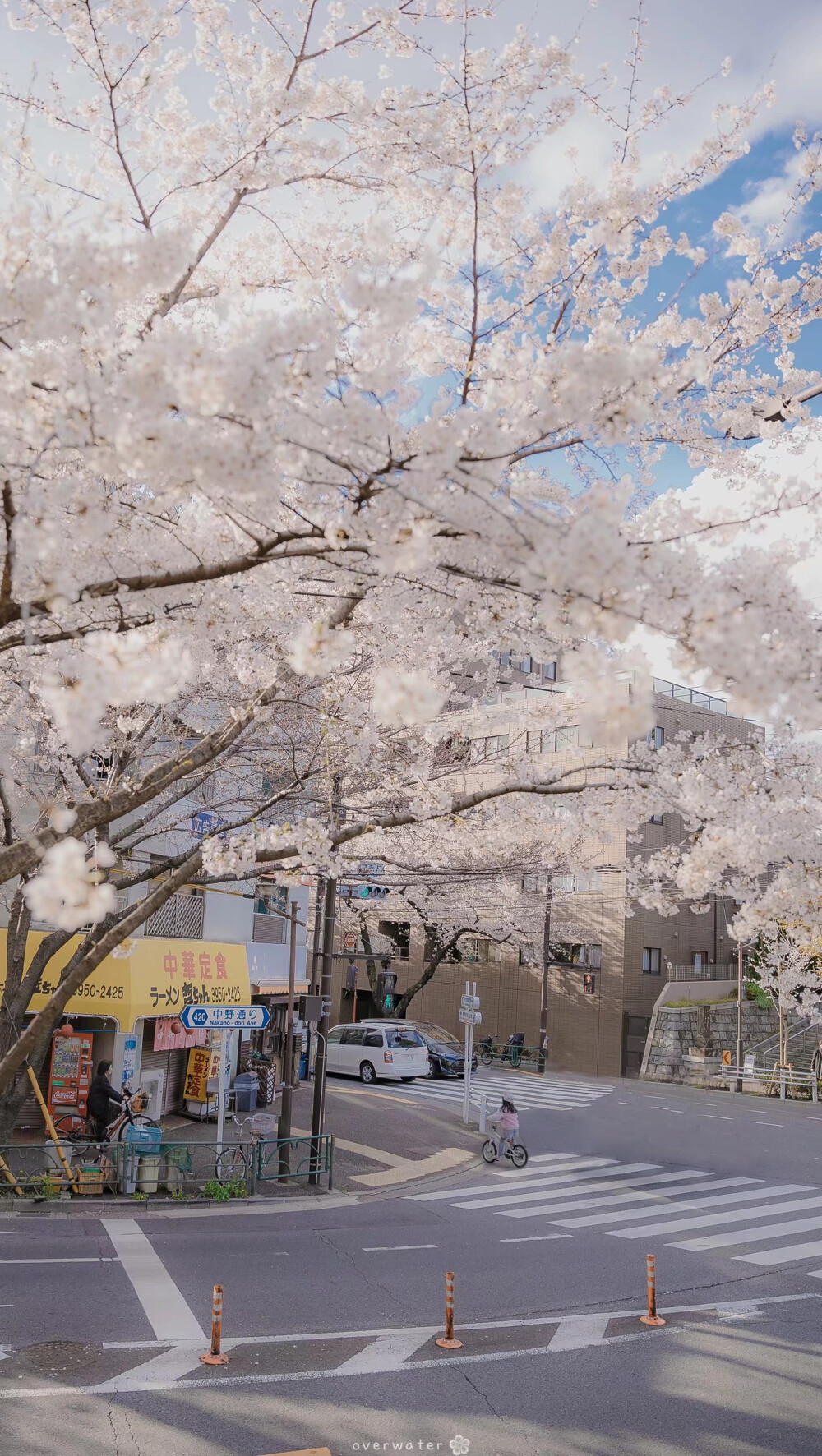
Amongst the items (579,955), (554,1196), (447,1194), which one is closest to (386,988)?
(579,955)

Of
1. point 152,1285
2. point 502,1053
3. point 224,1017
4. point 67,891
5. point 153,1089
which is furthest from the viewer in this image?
point 502,1053

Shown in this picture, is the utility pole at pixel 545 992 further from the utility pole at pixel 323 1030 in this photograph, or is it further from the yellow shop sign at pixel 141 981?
the utility pole at pixel 323 1030

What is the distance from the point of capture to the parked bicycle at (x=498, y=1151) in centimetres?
1898

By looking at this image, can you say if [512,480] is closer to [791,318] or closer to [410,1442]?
[791,318]

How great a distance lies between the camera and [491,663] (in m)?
12.9

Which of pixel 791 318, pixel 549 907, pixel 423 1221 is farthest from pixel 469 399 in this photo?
pixel 549 907

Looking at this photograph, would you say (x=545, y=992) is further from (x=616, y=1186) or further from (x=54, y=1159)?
(x=54, y=1159)

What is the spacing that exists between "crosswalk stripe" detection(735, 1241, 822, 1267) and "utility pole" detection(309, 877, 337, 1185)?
275 inches

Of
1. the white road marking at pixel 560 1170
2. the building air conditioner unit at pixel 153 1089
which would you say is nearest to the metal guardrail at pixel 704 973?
the white road marking at pixel 560 1170

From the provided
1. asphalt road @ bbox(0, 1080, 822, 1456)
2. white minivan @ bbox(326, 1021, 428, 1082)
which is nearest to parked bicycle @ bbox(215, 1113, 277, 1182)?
asphalt road @ bbox(0, 1080, 822, 1456)

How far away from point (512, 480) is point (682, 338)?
2.48 metres

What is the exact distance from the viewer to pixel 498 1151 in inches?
762

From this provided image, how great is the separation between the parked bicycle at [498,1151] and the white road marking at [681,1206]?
3.92 m

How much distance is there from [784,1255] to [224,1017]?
851 cm
